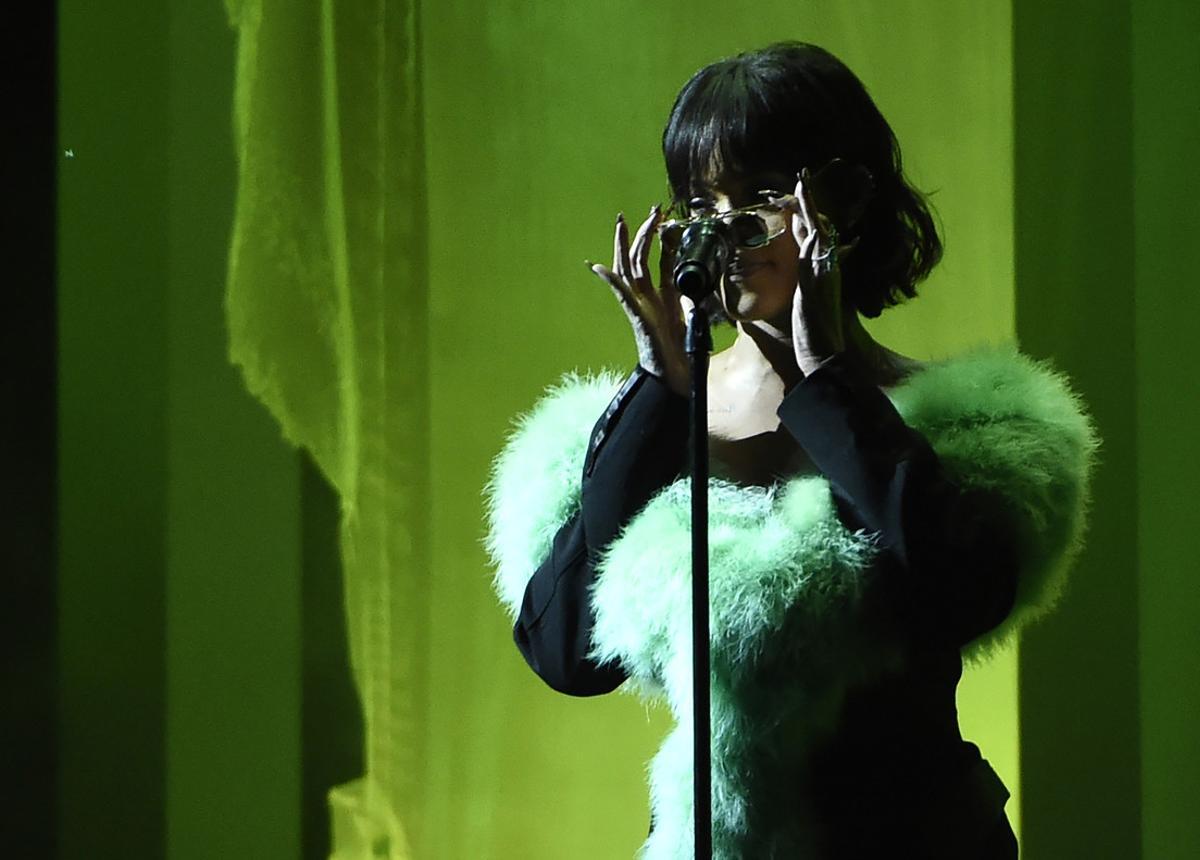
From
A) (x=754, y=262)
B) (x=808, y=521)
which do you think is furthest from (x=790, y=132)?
(x=808, y=521)

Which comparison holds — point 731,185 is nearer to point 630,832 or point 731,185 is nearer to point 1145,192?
point 1145,192

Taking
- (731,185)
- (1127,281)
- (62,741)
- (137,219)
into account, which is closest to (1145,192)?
(1127,281)

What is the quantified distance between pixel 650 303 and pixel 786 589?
26 centimetres

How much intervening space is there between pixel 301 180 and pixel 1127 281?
1109mm

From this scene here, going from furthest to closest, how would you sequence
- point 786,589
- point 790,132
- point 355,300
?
point 355,300
point 790,132
point 786,589

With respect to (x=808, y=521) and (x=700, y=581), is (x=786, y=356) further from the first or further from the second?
(x=700, y=581)

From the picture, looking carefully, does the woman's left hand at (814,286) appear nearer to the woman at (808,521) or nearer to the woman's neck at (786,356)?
the woman at (808,521)

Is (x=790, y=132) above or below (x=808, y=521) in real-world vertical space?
above

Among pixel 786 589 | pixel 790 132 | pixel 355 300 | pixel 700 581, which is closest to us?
pixel 700 581

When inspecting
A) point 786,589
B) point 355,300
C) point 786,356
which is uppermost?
point 355,300

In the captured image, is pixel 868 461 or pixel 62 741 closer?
pixel 868 461

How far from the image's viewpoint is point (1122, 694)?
175 centimetres

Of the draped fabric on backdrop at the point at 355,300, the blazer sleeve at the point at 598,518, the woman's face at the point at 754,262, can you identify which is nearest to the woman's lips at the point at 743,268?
the woman's face at the point at 754,262

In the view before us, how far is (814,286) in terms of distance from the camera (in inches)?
41.4
